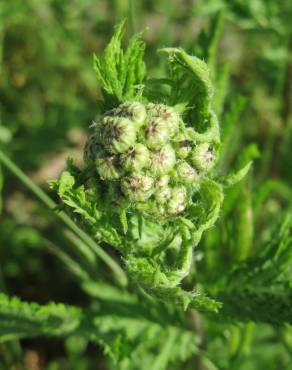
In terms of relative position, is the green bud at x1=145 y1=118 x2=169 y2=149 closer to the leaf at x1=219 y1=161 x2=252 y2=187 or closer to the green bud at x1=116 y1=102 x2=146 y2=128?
the green bud at x1=116 y1=102 x2=146 y2=128

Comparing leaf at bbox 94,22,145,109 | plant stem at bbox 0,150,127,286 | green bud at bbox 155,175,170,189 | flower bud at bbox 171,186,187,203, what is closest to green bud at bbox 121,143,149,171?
green bud at bbox 155,175,170,189

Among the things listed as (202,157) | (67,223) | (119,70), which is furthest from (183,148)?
(67,223)

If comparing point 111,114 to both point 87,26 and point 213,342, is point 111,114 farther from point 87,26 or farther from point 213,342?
point 87,26

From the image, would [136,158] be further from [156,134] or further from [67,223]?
[67,223]

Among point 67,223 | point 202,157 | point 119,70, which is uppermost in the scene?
point 119,70

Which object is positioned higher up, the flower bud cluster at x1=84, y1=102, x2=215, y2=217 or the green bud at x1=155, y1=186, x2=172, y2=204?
the flower bud cluster at x1=84, y1=102, x2=215, y2=217
